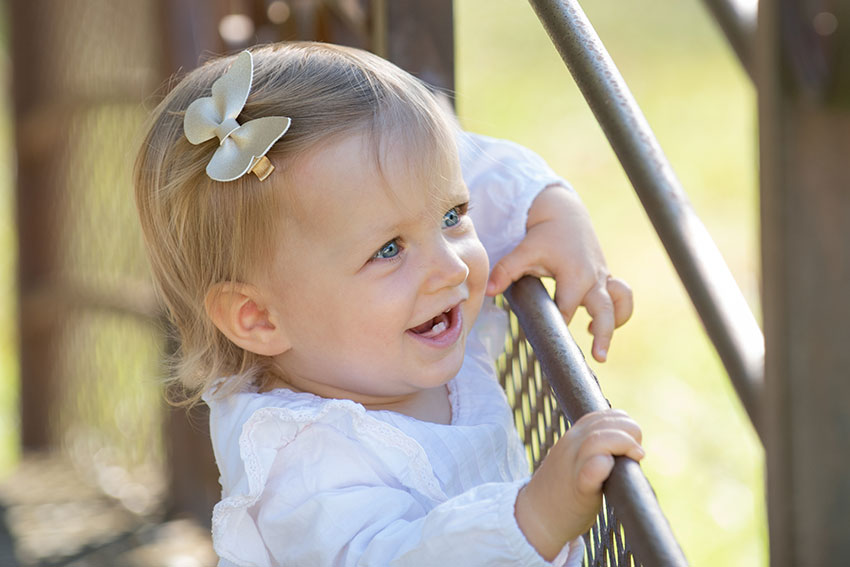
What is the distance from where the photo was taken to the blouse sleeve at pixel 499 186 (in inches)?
71.2

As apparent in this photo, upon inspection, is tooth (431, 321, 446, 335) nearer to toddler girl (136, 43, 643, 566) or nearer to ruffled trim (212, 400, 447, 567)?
toddler girl (136, 43, 643, 566)

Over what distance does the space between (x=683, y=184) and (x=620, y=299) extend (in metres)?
4.47

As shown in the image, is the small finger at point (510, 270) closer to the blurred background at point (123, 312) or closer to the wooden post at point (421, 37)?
the wooden post at point (421, 37)

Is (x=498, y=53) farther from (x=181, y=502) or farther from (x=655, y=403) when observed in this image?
(x=181, y=502)

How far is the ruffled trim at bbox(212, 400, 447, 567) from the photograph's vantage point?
4.66ft

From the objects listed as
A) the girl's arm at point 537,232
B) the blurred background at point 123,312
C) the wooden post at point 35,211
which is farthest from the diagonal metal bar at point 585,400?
the wooden post at point 35,211

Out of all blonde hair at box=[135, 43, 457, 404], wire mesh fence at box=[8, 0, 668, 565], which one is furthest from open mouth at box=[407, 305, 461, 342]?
wire mesh fence at box=[8, 0, 668, 565]

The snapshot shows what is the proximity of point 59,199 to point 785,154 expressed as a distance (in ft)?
12.1

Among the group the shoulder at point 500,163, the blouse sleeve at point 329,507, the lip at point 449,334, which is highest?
the shoulder at point 500,163

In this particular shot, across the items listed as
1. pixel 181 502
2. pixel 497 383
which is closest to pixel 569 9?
pixel 497 383

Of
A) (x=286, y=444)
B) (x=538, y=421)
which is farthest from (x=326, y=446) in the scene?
(x=538, y=421)

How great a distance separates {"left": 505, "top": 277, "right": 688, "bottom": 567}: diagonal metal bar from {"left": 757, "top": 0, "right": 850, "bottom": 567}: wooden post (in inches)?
7.4

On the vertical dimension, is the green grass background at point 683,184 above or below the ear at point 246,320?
below

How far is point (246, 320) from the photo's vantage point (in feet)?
5.09
